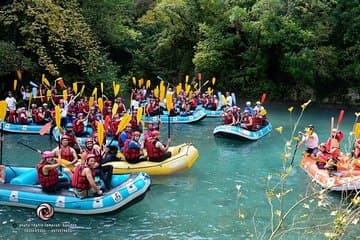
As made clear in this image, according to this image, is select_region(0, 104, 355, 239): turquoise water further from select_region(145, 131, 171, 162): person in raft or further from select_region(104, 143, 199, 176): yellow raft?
select_region(145, 131, 171, 162): person in raft

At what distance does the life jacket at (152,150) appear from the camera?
987cm

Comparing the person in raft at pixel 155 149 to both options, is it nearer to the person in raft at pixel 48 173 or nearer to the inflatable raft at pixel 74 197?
the inflatable raft at pixel 74 197

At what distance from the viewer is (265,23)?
22.7 meters

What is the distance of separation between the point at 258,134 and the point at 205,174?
439cm

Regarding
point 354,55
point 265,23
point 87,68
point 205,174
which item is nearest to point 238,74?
point 265,23

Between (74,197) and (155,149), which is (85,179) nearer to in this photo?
(74,197)

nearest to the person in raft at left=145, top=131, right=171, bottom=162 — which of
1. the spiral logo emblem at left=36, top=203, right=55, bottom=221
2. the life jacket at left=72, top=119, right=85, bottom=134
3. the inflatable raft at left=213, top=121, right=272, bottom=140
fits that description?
the spiral logo emblem at left=36, top=203, right=55, bottom=221

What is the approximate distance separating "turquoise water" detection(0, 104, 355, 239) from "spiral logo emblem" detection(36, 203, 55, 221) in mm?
98

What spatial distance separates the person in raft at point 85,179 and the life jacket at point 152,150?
2380mm

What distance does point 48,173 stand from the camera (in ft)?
25.0

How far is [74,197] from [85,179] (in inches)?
15.1

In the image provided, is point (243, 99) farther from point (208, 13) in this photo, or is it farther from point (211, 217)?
point (211, 217)

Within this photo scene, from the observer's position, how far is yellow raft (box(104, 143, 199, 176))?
9.58 meters

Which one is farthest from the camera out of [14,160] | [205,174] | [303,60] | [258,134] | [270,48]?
[270,48]
